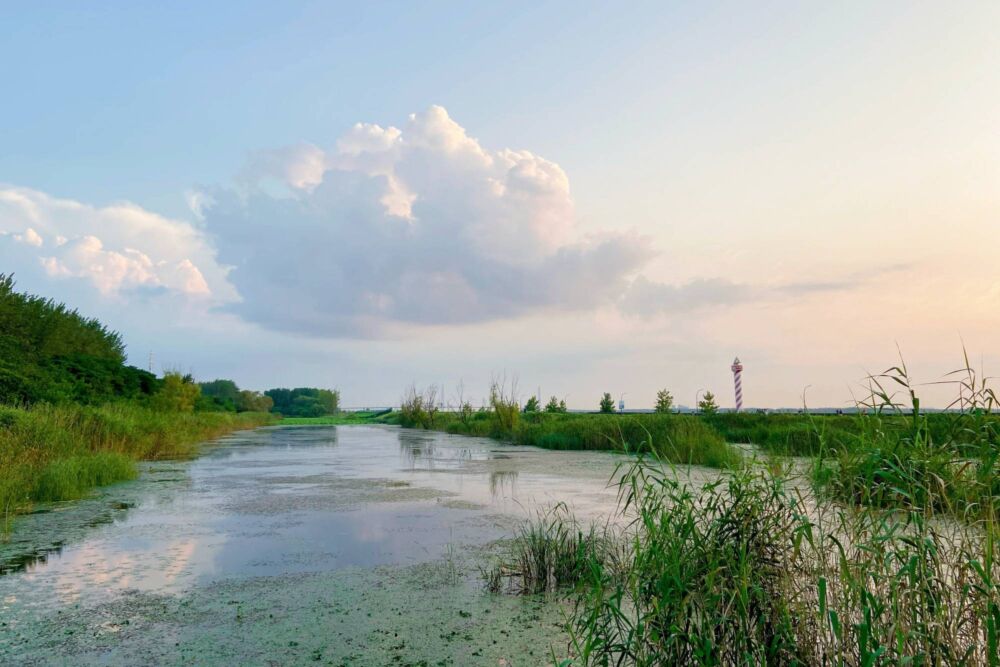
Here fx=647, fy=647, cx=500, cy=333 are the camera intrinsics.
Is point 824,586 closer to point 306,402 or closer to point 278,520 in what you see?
point 278,520

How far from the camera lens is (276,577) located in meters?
4.07

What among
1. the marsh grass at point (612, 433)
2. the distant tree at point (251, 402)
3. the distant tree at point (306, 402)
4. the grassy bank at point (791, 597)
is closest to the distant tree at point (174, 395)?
the marsh grass at point (612, 433)

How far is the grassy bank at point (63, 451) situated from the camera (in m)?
6.73

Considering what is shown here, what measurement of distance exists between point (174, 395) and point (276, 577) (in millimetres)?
23897

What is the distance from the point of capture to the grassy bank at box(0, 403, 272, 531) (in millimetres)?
6728

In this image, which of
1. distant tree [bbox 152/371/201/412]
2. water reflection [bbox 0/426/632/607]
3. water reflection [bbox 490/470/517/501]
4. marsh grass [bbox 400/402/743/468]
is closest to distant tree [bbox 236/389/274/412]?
distant tree [bbox 152/371/201/412]

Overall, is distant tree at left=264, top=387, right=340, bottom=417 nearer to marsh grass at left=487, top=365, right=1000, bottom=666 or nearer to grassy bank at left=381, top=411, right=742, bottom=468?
grassy bank at left=381, top=411, right=742, bottom=468

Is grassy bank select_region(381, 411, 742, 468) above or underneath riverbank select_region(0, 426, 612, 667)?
above

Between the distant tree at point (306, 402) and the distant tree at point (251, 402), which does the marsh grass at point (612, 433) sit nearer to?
the distant tree at point (251, 402)

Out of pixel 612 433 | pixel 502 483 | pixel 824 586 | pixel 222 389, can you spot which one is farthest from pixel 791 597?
pixel 222 389

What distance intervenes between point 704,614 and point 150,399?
25.1 m

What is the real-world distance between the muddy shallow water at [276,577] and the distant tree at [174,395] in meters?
16.9

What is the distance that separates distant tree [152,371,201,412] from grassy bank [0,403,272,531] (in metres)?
10.8

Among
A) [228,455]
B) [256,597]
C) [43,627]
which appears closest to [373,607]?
[256,597]
